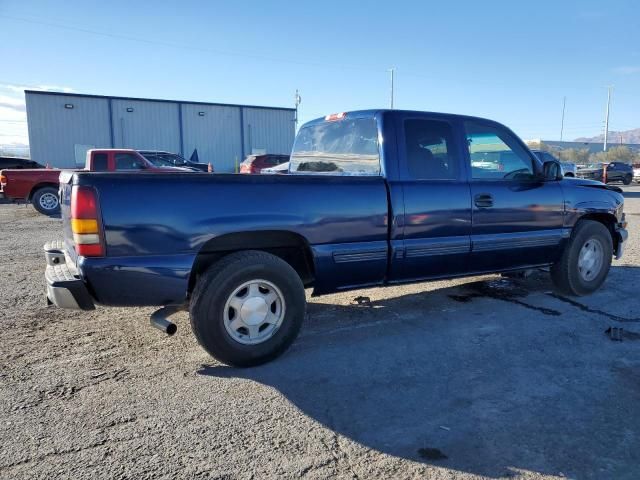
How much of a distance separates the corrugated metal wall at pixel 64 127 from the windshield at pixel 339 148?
25146 millimetres

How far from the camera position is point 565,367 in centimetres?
355

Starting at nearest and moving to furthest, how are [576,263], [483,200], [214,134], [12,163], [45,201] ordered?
[483,200] → [576,263] → [45,201] → [12,163] → [214,134]

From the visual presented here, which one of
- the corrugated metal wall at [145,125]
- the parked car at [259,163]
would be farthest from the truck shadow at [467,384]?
the corrugated metal wall at [145,125]

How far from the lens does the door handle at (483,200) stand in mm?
4445

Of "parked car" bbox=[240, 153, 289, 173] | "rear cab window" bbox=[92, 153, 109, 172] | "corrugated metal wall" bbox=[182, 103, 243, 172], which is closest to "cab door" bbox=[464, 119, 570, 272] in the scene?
"rear cab window" bbox=[92, 153, 109, 172]

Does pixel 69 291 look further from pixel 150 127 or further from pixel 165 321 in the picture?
pixel 150 127

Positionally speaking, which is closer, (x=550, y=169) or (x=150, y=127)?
(x=550, y=169)

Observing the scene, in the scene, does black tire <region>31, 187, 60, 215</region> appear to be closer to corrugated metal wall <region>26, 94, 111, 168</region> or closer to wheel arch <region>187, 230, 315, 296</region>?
wheel arch <region>187, 230, 315, 296</region>

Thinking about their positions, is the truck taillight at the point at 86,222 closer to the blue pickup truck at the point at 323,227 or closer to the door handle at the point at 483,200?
the blue pickup truck at the point at 323,227

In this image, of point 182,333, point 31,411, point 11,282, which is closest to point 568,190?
point 182,333

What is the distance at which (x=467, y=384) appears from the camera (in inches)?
129

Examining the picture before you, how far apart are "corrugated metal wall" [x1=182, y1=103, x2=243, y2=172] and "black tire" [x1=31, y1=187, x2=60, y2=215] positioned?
53.3 ft

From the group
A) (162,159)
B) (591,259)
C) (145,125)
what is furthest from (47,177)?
(145,125)

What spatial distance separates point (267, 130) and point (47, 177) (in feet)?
65.3
